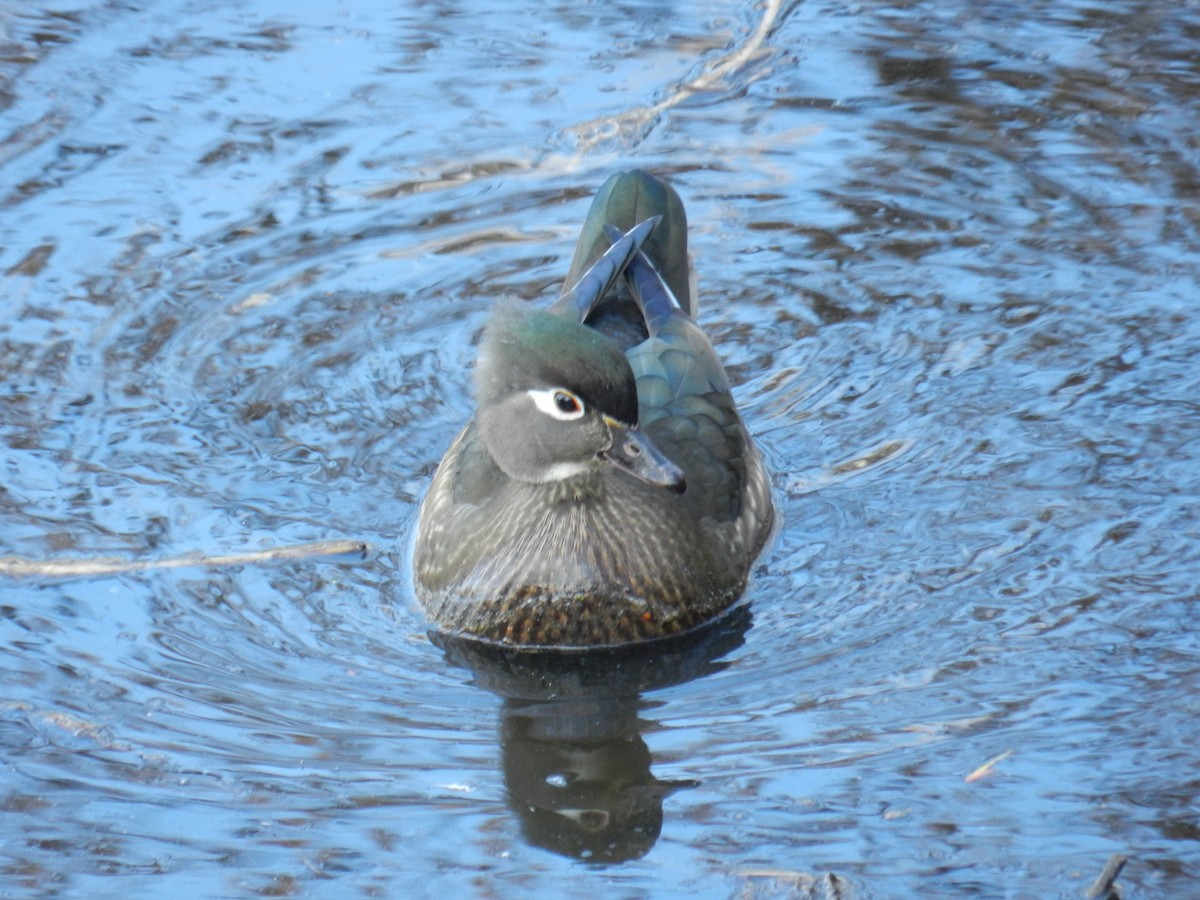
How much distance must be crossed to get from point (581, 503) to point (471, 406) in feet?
4.89

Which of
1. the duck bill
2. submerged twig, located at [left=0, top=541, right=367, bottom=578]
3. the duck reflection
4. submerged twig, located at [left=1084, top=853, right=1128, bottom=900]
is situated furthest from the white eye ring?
submerged twig, located at [left=1084, top=853, right=1128, bottom=900]

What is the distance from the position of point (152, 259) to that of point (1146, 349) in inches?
177

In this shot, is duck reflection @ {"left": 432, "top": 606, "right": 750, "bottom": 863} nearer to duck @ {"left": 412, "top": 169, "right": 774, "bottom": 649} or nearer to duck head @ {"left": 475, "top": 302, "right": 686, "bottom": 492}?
duck @ {"left": 412, "top": 169, "right": 774, "bottom": 649}

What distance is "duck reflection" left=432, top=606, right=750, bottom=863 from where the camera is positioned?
17.5ft

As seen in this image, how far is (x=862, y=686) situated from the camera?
5855 millimetres

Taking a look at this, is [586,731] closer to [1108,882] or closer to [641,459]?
[641,459]

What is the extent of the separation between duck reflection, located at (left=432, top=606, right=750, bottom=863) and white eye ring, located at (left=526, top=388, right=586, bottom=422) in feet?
2.70

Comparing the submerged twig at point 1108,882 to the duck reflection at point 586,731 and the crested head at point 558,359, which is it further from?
the crested head at point 558,359

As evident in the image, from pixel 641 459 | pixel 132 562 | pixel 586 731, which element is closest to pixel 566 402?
pixel 641 459

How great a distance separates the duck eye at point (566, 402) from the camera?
6199 mm

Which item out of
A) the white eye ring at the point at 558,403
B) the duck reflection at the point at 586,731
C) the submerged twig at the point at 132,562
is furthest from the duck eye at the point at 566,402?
the submerged twig at the point at 132,562

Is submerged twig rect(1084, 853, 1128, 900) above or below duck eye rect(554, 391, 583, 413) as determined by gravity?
below

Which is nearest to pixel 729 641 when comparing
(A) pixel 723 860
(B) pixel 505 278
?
(A) pixel 723 860

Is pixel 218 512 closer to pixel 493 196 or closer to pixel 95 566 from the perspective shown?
pixel 95 566
